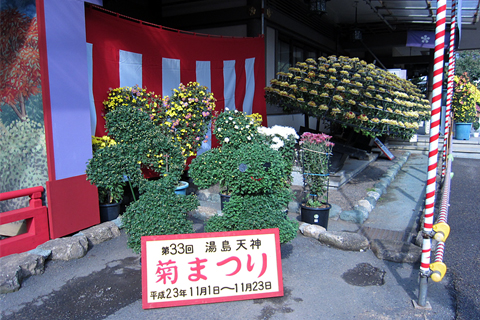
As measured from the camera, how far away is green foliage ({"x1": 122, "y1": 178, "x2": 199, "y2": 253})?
12.6ft

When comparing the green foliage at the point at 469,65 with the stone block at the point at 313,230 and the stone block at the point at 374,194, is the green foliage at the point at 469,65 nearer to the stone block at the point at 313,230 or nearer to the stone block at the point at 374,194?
the stone block at the point at 374,194

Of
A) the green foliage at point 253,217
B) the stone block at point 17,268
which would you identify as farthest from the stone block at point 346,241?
the stone block at point 17,268

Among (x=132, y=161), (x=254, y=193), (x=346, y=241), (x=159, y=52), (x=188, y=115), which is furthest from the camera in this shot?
(x=159, y=52)

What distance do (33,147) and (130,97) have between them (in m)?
1.70

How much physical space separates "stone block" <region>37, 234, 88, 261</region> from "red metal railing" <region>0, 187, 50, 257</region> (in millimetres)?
200

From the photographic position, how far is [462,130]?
14.8 m

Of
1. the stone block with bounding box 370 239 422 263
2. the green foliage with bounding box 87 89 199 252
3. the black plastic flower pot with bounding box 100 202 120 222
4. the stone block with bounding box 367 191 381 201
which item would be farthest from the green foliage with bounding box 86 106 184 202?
the stone block with bounding box 367 191 381 201

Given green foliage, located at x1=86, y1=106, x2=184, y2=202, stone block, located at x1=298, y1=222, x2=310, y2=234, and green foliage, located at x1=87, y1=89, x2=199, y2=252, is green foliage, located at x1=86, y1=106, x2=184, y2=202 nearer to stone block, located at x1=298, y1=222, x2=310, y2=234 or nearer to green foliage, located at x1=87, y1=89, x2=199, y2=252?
green foliage, located at x1=87, y1=89, x2=199, y2=252

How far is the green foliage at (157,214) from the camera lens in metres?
3.85

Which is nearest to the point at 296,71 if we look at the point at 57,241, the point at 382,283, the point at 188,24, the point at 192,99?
the point at 192,99

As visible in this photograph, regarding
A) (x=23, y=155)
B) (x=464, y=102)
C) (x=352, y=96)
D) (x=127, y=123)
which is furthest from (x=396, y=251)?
(x=464, y=102)

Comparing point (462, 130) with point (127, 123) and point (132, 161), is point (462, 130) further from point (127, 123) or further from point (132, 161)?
point (132, 161)

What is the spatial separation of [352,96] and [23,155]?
6.01m

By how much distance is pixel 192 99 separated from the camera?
21.7ft
